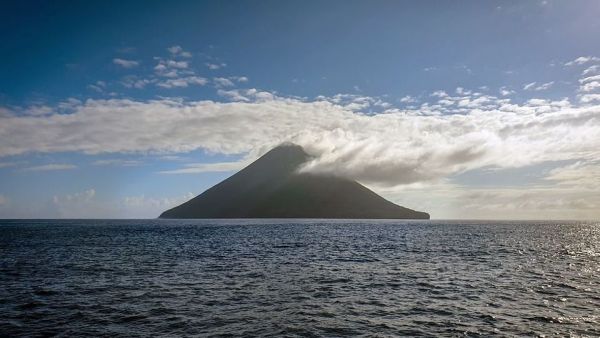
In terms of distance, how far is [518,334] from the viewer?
21688 mm

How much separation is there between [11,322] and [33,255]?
42.5 meters

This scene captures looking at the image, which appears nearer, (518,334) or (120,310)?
(518,334)

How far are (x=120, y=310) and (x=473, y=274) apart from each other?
3330 centimetres

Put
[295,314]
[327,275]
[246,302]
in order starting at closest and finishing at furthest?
[295,314], [246,302], [327,275]

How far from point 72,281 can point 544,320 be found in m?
37.8

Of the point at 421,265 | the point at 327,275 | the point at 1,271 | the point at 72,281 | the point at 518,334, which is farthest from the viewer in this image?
the point at 421,265

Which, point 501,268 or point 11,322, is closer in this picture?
point 11,322

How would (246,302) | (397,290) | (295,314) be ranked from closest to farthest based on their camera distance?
→ (295,314), (246,302), (397,290)

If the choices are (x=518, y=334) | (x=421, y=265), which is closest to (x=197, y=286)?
(x=518, y=334)

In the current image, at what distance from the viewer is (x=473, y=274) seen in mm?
41469

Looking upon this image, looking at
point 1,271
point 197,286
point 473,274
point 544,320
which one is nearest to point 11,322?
point 197,286

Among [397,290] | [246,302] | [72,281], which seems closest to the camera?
[246,302]

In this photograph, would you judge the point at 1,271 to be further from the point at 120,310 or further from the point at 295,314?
the point at 295,314

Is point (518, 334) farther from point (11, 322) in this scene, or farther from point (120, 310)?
point (11, 322)
